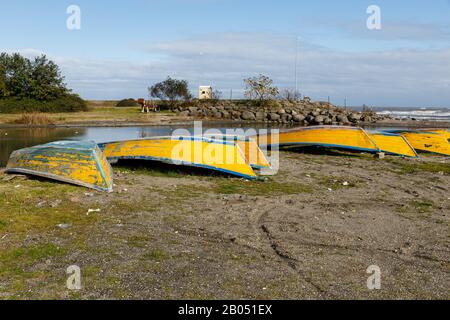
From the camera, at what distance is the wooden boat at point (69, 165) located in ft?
30.1

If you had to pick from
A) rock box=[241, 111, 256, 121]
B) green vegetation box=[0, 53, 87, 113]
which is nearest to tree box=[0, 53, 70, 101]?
green vegetation box=[0, 53, 87, 113]

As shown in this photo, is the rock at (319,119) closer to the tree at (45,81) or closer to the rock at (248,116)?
the rock at (248,116)

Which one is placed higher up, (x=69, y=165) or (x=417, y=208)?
(x=69, y=165)

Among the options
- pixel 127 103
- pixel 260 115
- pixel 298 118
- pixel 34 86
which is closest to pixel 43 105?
pixel 34 86

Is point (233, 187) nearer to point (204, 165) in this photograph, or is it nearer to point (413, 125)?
point (204, 165)

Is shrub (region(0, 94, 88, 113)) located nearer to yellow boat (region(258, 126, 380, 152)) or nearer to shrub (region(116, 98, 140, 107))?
shrub (region(116, 98, 140, 107))

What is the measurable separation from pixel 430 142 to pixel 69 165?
14.1 metres

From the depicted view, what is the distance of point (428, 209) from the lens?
8.48 meters

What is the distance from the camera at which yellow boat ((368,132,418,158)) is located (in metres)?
15.9

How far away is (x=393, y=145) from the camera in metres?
16.2

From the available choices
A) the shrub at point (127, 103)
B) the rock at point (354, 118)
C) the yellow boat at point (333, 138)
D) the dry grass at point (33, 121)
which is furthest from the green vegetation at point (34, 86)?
the yellow boat at point (333, 138)

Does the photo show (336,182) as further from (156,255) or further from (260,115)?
(260,115)

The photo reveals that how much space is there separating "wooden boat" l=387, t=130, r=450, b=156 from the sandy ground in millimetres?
7102
